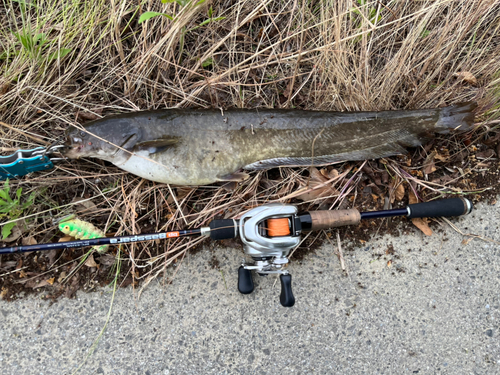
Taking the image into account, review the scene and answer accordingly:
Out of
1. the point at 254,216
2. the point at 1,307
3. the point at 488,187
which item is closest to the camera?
the point at 254,216

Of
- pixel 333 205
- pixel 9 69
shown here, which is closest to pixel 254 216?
pixel 333 205

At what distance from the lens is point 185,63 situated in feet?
9.20

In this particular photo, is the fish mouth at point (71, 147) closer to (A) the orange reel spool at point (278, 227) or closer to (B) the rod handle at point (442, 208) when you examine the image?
(A) the orange reel spool at point (278, 227)

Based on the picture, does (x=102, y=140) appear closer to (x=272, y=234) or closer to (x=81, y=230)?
(x=81, y=230)

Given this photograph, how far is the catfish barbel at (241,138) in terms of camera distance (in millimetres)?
2436

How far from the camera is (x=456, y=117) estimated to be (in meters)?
2.55

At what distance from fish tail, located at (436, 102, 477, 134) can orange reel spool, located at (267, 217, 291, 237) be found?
1.59 metres

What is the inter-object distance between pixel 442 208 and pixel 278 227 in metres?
1.40

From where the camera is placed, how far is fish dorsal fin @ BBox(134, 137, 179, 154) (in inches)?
95.6

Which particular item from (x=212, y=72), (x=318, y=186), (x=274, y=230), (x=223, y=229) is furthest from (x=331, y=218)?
(x=212, y=72)

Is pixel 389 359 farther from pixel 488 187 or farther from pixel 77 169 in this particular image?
pixel 77 169

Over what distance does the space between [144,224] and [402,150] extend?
2.26 meters

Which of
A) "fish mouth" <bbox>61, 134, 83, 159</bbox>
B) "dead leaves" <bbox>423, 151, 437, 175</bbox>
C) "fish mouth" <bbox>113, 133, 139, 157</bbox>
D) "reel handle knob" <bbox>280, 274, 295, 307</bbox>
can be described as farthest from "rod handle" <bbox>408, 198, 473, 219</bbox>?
"fish mouth" <bbox>61, 134, 83, 159</bbox>

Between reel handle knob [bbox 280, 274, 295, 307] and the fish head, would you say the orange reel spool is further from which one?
the fish head
